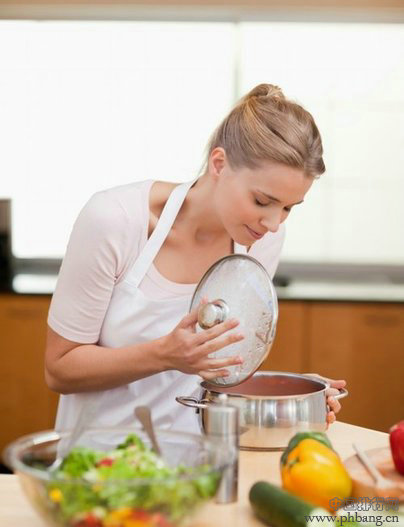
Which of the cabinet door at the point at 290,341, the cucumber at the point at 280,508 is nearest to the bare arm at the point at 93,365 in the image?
the cucumber at the point at 280,508

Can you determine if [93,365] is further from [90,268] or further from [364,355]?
[364,355]

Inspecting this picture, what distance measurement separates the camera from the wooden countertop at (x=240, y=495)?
1.33 meters

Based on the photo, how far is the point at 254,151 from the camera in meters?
1.84

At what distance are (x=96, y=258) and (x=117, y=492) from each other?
0.89 meters

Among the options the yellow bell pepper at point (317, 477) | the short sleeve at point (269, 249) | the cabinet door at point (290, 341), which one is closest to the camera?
the yellow bell pepper at point (317, 477)

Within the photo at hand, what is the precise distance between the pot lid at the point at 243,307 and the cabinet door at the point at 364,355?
91.1 inches

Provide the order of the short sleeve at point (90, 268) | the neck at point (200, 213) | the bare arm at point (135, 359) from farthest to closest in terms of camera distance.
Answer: the neck at point (200, 213) < the short sleeve at point (90, 268) < the bare arm at point (135, 359)

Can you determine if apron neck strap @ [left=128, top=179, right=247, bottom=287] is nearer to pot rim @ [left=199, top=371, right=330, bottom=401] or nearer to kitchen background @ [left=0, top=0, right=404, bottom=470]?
pot rim @ [left=199, top=371, right=330, bottom=401]

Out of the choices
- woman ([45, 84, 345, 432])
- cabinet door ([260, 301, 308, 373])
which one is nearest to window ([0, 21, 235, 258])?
cabinet door ([260, 301, 308, 373])

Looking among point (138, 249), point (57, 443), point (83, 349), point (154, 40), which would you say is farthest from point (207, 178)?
point (154, 40)

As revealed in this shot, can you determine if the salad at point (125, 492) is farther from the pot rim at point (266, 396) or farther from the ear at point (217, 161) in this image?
the ear at point (217, 161)

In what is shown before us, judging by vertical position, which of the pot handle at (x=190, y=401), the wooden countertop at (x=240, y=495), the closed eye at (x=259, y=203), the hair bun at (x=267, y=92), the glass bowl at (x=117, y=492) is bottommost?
the wooden countertop at (x=240, y=495)

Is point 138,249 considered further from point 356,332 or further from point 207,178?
point 356,332

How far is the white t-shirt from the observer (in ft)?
6.26
